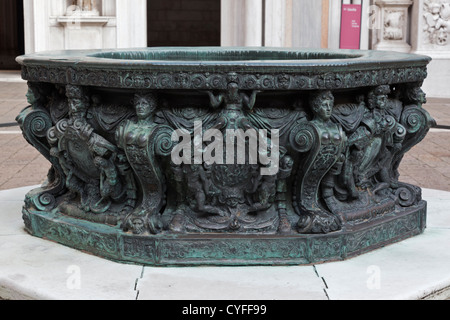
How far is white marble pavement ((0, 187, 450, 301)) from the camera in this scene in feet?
9.82

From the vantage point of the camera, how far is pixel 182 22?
679 inches

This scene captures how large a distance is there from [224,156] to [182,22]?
14291 millimetres

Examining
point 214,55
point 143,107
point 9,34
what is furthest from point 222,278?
point 9,34

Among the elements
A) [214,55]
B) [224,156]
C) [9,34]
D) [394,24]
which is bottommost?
[224,156]

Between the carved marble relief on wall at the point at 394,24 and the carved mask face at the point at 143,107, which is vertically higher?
the carved marble relief on wall at the point at 394,24

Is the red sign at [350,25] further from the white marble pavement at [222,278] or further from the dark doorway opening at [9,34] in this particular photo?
the dark doorway opening at [9,34]

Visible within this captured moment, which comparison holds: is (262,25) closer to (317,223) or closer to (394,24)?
(394,24)

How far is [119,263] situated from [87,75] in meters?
0.84

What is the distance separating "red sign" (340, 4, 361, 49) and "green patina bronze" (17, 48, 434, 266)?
6.92 meters

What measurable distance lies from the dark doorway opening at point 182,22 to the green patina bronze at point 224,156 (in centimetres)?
1367

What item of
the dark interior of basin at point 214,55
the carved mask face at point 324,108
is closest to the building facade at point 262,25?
the dark interior of basin at point 214,55

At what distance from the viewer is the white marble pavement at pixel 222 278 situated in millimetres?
2992
